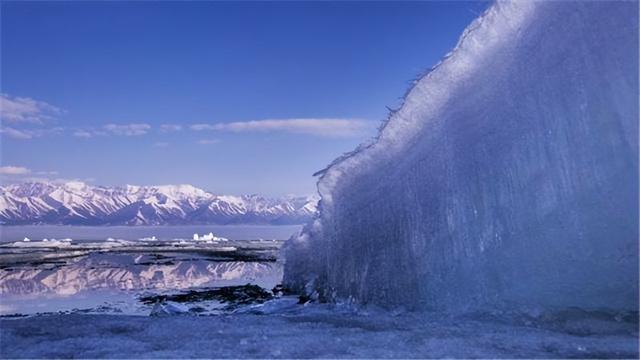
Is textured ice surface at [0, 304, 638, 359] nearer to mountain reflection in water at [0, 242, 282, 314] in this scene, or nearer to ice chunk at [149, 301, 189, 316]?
ice chunk at [149, 301, 189, 316]

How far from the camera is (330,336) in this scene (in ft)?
26.3

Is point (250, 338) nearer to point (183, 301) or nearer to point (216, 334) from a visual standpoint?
point (216, 334)

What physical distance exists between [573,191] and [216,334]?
6.61m

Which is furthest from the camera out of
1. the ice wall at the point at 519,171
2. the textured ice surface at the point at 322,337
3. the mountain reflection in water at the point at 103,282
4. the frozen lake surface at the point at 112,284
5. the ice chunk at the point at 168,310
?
the mountain reflection in water at the point at 103,282

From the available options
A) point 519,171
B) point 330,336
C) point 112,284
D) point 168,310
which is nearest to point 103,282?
point 112,284

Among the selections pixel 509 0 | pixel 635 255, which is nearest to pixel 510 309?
pixel 635 255

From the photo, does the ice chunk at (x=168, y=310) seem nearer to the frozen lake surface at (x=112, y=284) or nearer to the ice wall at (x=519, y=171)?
the frozen lake surface at (x=112, y=284)

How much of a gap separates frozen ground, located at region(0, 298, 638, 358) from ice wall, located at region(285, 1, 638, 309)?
84 cm

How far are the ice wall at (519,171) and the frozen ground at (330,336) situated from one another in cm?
84

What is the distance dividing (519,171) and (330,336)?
4.88 metres

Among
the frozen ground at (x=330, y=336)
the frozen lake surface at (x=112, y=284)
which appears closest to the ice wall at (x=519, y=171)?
the frozen ground at (x=330, y=336)

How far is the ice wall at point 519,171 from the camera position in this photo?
949cm

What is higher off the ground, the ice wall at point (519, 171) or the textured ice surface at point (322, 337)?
the ice wall at point (519, 171)

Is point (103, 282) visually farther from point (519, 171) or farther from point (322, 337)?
point (519, 171)
